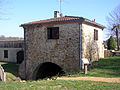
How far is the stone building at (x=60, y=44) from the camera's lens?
13.1 m

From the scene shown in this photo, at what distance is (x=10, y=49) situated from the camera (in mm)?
25359

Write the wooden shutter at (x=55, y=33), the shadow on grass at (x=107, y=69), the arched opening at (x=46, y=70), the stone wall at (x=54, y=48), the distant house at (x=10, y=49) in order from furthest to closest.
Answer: the distant house at (x=10, y=49) < the arched opening at (x=46, y=70) < the wooden shutter at (x=55, y=33) < the stone wall at (x=54, y=48) < the shadow on grass at (x=107, y=69)

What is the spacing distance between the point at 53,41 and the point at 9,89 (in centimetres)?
811

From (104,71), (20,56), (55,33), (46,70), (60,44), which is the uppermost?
(55,33)

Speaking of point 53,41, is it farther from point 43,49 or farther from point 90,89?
point 90,89

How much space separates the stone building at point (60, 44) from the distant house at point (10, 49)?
7919 mm

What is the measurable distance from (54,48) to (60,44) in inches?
29.3

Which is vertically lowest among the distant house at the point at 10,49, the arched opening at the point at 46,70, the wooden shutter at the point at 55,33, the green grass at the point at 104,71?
the arched opening at the point at 46,70

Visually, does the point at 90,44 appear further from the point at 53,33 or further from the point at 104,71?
the point at 104,71

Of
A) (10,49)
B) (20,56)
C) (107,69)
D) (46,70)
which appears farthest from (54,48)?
(10,49)

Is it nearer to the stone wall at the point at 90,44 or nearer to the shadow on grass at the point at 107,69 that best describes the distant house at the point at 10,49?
the stone wall at the point at 90,44

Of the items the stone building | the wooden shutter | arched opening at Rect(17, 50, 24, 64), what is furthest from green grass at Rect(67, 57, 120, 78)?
arched opening at Rect(17, 50, 24, 64)

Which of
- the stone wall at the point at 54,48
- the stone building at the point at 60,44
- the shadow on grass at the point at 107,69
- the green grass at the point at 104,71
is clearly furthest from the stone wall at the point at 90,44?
the green grass at the point at 104,71

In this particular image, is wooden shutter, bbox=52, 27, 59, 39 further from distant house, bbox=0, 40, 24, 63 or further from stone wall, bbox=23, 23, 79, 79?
distant house, bbox=0, 40, 24, 63
